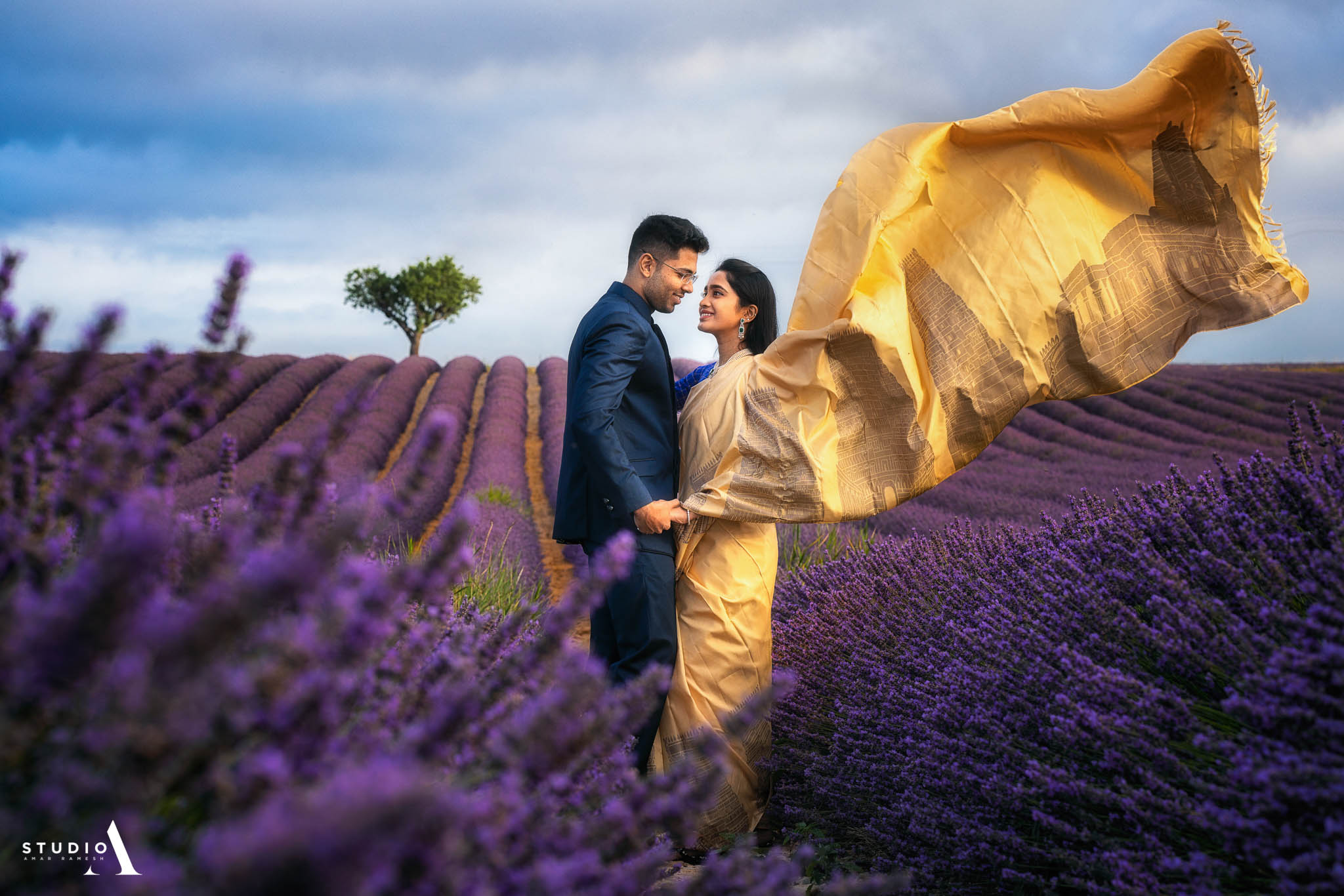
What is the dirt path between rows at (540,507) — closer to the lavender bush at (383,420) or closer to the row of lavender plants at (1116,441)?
the lavender bush at (383,420)

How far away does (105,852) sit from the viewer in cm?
77

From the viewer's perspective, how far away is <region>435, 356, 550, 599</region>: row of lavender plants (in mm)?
5203

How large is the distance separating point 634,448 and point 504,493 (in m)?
6.46

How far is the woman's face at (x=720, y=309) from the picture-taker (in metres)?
2.91

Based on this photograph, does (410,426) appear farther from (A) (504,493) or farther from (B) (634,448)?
(B) (634,448)

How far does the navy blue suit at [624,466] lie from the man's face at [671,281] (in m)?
0.05

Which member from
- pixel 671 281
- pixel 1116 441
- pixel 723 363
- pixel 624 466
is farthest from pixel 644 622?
pixel 1116 441

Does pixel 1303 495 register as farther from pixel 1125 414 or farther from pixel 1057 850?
pixel 1125 414

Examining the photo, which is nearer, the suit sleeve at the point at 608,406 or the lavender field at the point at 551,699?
the lavender field at the point at 551,699

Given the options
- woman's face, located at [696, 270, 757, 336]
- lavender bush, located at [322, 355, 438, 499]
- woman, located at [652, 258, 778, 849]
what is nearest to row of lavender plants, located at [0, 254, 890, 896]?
woman, located at [652, 258, 778, 849]

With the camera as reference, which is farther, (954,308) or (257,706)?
(954,308)

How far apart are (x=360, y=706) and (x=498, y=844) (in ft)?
1.12

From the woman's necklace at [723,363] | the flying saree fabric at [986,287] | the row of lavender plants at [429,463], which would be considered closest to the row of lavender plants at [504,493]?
the row of lavender plants at [429,463]

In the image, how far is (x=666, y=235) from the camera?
278 centimetres
